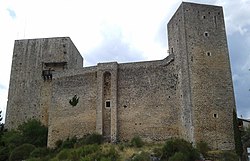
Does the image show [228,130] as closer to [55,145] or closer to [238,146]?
[238,146]

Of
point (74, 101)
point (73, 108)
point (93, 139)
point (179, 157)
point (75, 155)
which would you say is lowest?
point (179, 157)

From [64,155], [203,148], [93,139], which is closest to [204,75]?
[203,148]

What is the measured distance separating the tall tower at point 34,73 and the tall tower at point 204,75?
46.6ft

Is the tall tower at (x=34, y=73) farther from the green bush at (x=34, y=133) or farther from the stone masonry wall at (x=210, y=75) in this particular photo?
the stone masonry wall at (x=210, y=75)

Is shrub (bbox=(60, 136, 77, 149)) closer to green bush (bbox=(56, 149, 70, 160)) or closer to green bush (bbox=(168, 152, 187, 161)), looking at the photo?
green bush (bbox=(56, 149, 70, 160))

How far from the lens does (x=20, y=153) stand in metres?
32.9

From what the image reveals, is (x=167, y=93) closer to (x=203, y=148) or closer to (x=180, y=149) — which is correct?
(x=203, y=148)

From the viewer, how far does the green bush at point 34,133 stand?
36.6 meters

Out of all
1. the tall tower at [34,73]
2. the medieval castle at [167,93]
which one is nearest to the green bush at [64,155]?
the medieval castle at [167,93]

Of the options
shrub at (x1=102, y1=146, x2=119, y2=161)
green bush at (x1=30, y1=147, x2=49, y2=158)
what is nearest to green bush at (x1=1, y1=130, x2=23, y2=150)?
green bush at (x1=30, y1=147, x2=49, y2=158)

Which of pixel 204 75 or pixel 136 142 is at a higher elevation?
pixel 204 75

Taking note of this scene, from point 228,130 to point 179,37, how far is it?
8.38m

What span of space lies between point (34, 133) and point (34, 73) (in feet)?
26.5

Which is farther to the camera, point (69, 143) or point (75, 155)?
point (69, 143)
